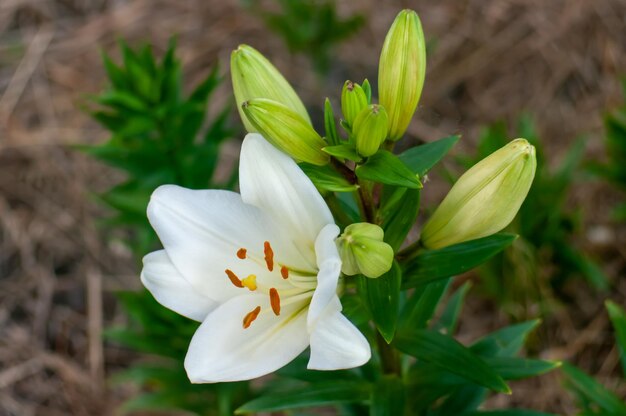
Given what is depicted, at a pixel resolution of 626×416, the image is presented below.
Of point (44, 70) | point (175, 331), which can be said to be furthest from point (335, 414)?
point (44, 70)

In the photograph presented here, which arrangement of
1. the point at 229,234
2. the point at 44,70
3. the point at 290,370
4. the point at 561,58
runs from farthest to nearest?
the point at 44,70
the point at 561,58
the point at 290,370
the point at 229,234

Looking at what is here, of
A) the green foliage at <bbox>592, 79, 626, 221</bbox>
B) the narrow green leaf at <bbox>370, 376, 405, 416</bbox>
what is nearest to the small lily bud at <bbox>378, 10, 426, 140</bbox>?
the narrow green leaf at <bbox>370, 376, 405, 416</bbox>

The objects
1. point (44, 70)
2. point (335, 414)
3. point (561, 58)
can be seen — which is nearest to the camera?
point (335, 414)

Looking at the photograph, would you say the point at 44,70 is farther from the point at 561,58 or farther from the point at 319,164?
the point at 319,164

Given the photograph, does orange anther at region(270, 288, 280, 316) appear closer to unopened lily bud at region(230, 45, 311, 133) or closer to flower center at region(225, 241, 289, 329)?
flower center at region(225, 241, 289, 329)

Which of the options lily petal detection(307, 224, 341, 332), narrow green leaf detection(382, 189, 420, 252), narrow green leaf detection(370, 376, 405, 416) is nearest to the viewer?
lily petal detection(307, 224, 341, 332)

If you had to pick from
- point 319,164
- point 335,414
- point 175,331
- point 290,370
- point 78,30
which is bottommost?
point 335,414

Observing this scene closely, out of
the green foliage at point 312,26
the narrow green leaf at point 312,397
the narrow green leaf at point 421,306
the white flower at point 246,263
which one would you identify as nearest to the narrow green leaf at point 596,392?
the narrow green leaf at point 421,306

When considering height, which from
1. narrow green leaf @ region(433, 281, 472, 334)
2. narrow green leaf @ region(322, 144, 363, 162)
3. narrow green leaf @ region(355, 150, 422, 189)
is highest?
narrow green leaf @ region(322, 144, 363, 162)
